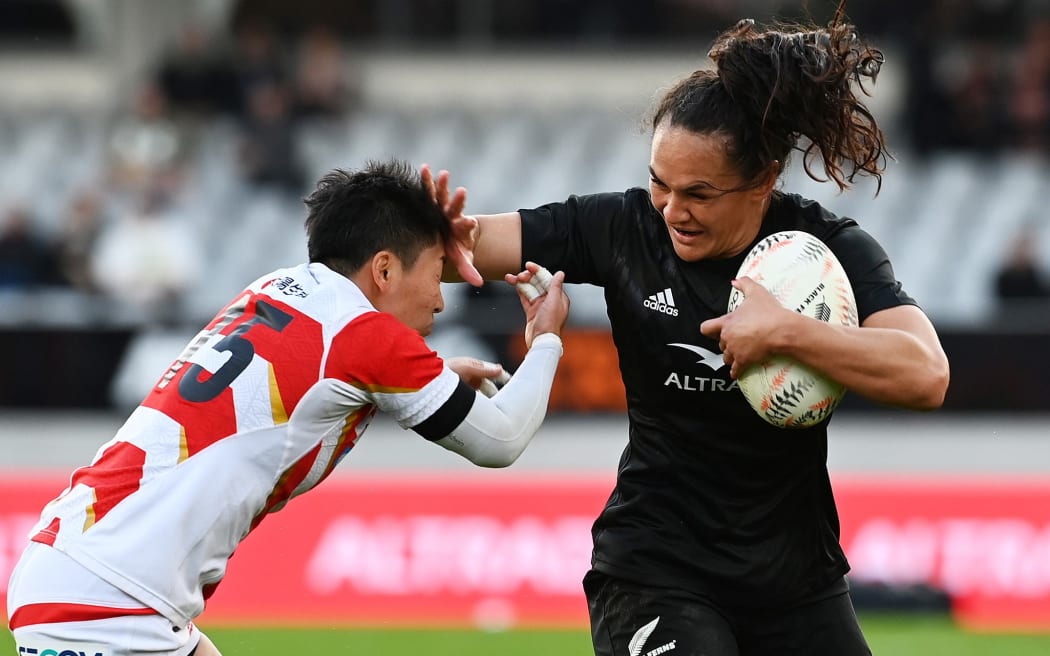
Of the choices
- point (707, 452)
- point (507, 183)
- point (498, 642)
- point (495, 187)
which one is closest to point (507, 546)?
point (498, 642)

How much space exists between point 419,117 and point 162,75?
279 cm

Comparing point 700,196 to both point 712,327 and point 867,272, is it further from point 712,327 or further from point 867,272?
point 867,272

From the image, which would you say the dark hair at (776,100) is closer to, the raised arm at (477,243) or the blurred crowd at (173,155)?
the raised arm at (477,243)

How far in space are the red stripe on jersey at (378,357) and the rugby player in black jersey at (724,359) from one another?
1.59 ft

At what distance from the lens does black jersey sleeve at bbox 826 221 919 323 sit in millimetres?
4168

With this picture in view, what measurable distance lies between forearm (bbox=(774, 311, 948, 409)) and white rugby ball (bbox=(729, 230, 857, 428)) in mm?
66

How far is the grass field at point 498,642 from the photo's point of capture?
8.05 meters

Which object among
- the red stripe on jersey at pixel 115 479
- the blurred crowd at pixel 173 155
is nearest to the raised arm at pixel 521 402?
the red stripe on jersey at pixel 115 479

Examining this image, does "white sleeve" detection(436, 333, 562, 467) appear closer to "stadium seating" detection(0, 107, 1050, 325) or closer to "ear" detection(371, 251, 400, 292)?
"ear" detection(371, 251, 400, 292)

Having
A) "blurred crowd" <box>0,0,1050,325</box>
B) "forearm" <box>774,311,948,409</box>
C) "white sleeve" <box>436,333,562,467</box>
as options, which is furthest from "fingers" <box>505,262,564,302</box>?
"blurred crowd" <box>0,0,1050,325</box>

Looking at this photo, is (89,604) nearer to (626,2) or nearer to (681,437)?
(681,437)

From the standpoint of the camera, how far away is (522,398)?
13.8ft

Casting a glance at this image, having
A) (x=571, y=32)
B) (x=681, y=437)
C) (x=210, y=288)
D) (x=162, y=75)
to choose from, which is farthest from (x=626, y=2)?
(x=681, y=437)

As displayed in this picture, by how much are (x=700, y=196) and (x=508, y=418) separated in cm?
79
